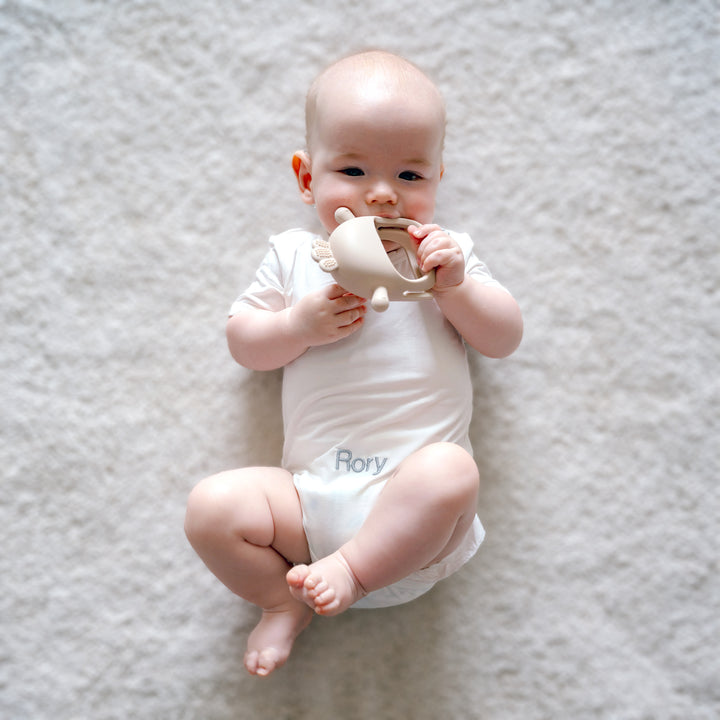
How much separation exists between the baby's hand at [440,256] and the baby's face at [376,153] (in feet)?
0.20

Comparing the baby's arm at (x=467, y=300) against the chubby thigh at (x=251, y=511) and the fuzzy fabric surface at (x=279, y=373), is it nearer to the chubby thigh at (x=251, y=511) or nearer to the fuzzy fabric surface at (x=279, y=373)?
the fuzzy fabric surface at (x=279, y=373)

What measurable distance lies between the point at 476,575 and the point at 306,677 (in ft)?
0.90

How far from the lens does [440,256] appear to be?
2.54 feet

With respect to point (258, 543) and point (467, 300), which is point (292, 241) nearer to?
point (467, 300)

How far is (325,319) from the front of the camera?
0.83 meters

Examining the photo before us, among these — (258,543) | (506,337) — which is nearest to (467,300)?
(506,337)

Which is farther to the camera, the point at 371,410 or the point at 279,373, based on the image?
the point at 279,373

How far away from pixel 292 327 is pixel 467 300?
219mm

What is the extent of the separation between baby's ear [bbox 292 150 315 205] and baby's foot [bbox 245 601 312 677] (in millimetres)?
535

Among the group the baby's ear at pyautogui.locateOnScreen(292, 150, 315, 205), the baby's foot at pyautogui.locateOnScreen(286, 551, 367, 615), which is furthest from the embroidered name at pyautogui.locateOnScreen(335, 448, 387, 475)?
the baby's ear at pyautogui.locateOnScreen(292, 150, 315, 205)

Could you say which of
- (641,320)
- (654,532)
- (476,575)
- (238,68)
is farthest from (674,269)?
(238,68)

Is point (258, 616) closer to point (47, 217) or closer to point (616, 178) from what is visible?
point (47, 217)

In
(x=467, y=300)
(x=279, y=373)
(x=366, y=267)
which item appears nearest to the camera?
(x=366, y=267)

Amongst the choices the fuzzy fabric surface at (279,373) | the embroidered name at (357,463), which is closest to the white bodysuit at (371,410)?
the embroidered name at (357,463)
